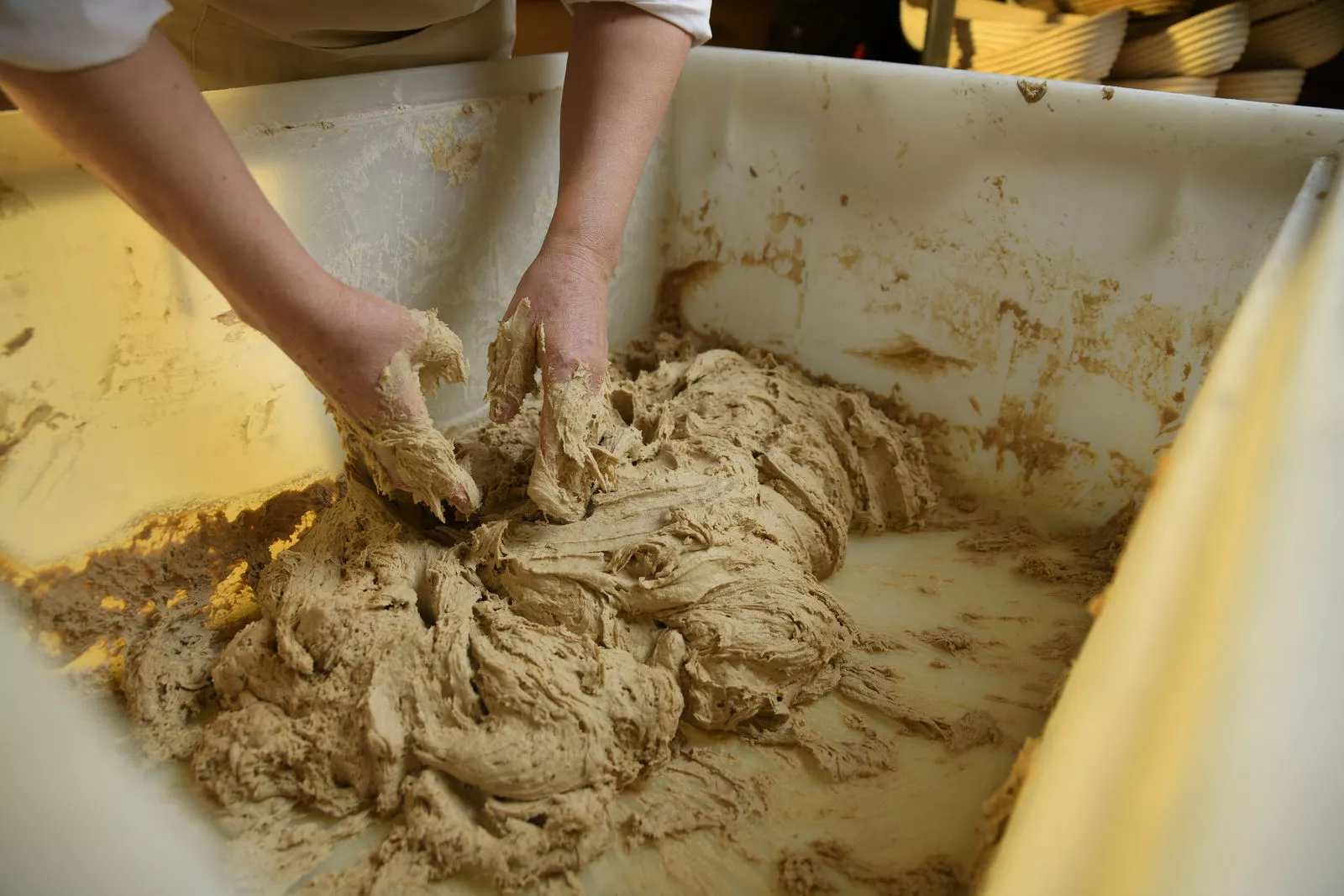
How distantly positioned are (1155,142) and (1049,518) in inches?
20.5

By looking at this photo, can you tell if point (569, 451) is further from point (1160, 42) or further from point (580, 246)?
point (1160, 42)

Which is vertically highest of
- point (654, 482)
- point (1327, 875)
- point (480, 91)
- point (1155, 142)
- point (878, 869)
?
point (480, 91)

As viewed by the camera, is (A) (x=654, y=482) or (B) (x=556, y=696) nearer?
(B) (x=556, y=696)

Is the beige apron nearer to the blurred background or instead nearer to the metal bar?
the blurred background

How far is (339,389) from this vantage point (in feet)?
2.61

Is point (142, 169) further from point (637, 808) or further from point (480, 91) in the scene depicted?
point (637, 808)

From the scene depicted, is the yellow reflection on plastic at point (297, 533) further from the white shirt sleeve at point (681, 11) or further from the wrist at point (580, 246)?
the white shirt sleeve at point (681, 11)

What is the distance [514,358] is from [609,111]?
1.12 feet

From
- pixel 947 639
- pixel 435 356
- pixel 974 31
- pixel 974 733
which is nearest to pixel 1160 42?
pixel 974 31

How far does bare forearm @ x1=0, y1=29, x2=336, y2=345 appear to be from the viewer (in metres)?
0.64

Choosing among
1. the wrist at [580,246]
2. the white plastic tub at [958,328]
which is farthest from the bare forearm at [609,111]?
the white plastic tub at [958,328]

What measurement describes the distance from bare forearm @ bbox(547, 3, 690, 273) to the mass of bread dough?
0.83 feet

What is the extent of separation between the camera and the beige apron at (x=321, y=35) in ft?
3.10

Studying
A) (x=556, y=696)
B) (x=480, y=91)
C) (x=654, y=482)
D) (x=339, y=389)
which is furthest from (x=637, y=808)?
(x=480, y=91)
